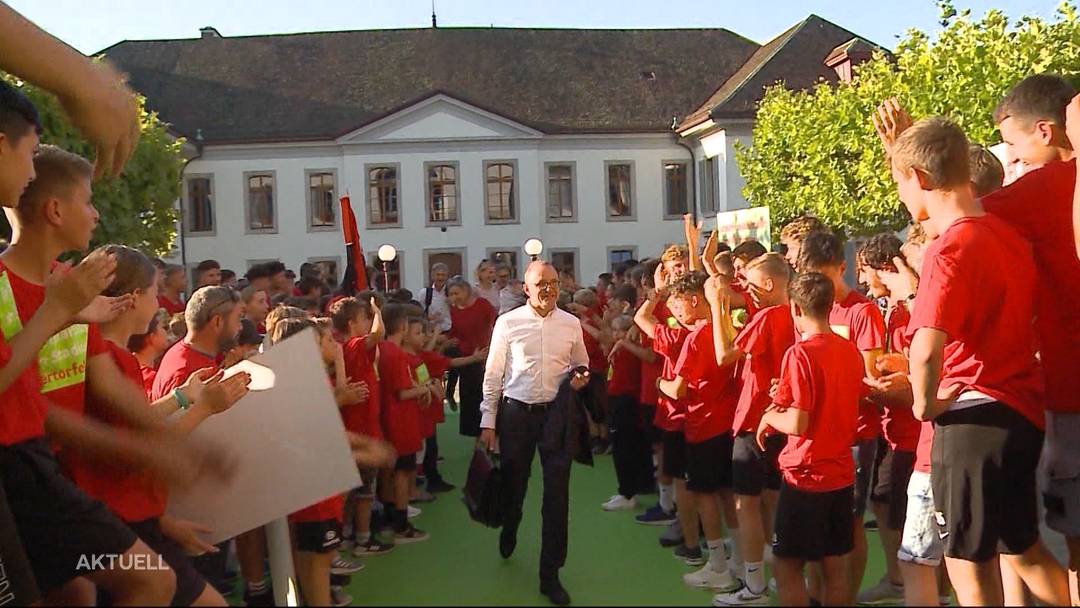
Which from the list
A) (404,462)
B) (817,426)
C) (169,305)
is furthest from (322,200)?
(817,426)

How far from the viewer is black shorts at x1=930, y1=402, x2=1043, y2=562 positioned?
11.3ft

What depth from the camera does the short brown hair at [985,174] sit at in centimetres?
450

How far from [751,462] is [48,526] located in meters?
3.68

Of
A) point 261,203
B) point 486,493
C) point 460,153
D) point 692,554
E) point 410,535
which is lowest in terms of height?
point 410,535

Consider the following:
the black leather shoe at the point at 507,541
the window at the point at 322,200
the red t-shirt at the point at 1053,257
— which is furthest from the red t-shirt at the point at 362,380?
the window at the point at 322,200

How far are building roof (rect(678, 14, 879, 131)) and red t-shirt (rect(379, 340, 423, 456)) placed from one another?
102 ft

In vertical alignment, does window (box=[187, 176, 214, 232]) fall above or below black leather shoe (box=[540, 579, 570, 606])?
above

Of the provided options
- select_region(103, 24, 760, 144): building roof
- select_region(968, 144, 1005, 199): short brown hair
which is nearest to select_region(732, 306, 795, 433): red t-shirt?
select_region(968, 144, 1005, 199): short brown hair

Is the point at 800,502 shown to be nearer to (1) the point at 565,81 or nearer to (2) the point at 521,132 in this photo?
(2) the point at 521,132

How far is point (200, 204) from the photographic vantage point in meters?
39.5

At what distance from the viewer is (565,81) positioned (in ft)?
141

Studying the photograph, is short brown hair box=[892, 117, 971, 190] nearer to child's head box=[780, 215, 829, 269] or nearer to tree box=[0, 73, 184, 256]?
child's head box=[780, 215, 829, 269]

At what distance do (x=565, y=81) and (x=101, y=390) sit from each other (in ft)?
134

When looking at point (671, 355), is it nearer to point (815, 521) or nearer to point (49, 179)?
point (815, 521)
